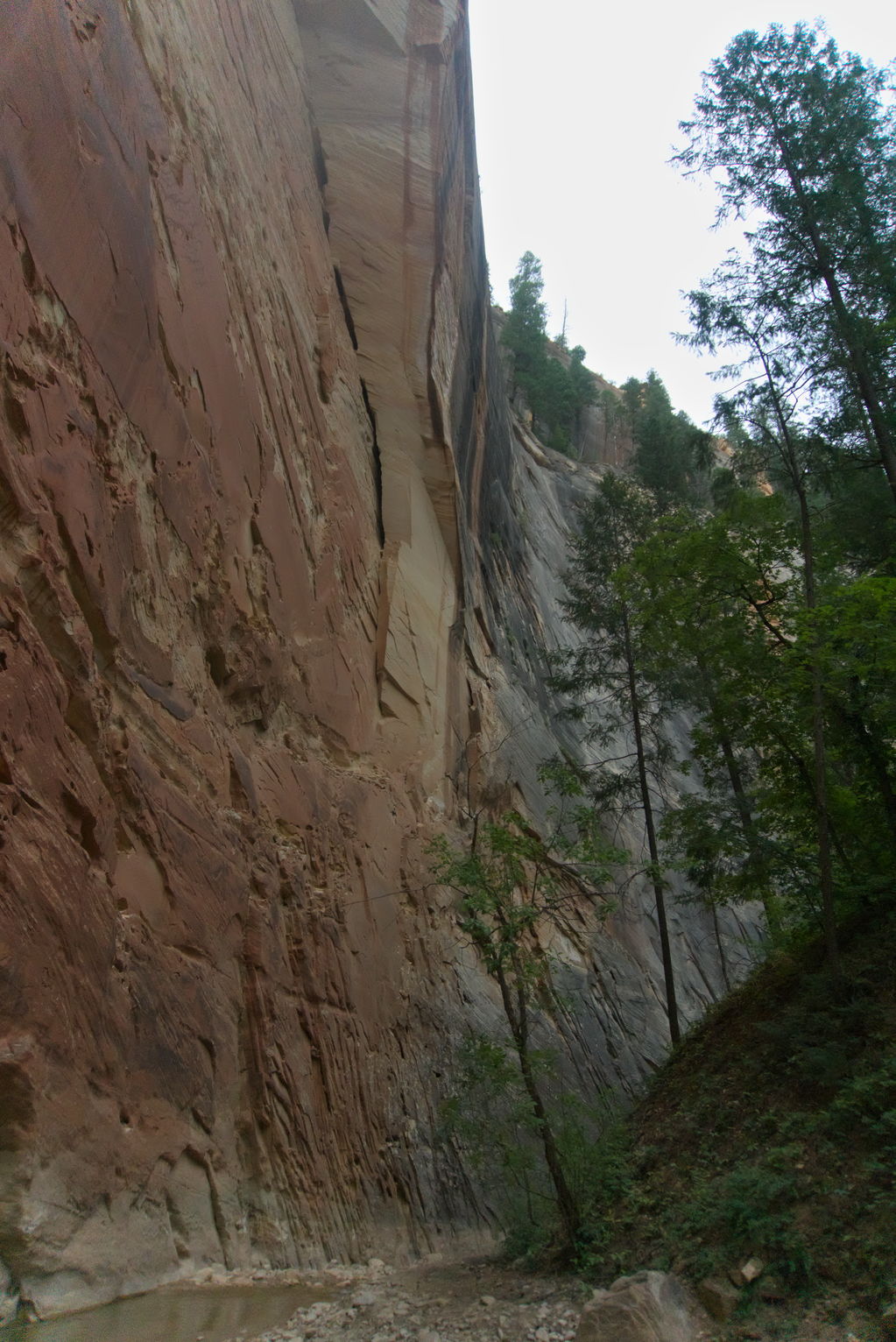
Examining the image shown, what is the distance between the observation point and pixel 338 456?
1484 centimetres

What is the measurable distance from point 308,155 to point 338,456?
5499 millimetres

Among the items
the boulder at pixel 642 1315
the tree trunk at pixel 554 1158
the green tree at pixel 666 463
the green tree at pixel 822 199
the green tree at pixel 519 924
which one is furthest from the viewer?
the green tree at pixel 666 463

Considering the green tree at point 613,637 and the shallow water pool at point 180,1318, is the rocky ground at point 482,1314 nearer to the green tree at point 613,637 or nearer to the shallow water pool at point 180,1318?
the shallow water pool at point 180,1318

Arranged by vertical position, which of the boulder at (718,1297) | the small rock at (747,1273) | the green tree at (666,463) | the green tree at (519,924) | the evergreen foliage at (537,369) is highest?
the evergreen foliage at (537,369)

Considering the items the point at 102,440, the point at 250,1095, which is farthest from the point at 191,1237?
the point at 102,440

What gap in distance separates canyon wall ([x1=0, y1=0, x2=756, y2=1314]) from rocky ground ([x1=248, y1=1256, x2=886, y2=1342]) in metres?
0.88

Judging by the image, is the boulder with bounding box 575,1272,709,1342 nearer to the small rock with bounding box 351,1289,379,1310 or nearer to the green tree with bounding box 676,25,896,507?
the small rock with bounding box 351,1289,379,1310

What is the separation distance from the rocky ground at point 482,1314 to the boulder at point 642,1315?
0.19 metres

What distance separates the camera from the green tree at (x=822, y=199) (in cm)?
1400

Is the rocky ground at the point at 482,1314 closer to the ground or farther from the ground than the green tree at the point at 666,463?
closer to the ground

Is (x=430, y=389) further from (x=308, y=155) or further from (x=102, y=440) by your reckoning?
(x=102, y=440)

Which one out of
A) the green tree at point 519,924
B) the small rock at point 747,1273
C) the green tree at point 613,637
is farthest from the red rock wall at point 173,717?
the green tree at point 613,637

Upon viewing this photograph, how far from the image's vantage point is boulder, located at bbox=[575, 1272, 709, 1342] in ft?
22.0

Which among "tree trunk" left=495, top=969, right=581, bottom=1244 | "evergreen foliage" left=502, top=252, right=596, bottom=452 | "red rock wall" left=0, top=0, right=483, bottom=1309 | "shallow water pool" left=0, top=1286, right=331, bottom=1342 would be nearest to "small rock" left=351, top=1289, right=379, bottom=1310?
"shallow water pool" left=0, top=1286, right=331, bottom=1342
